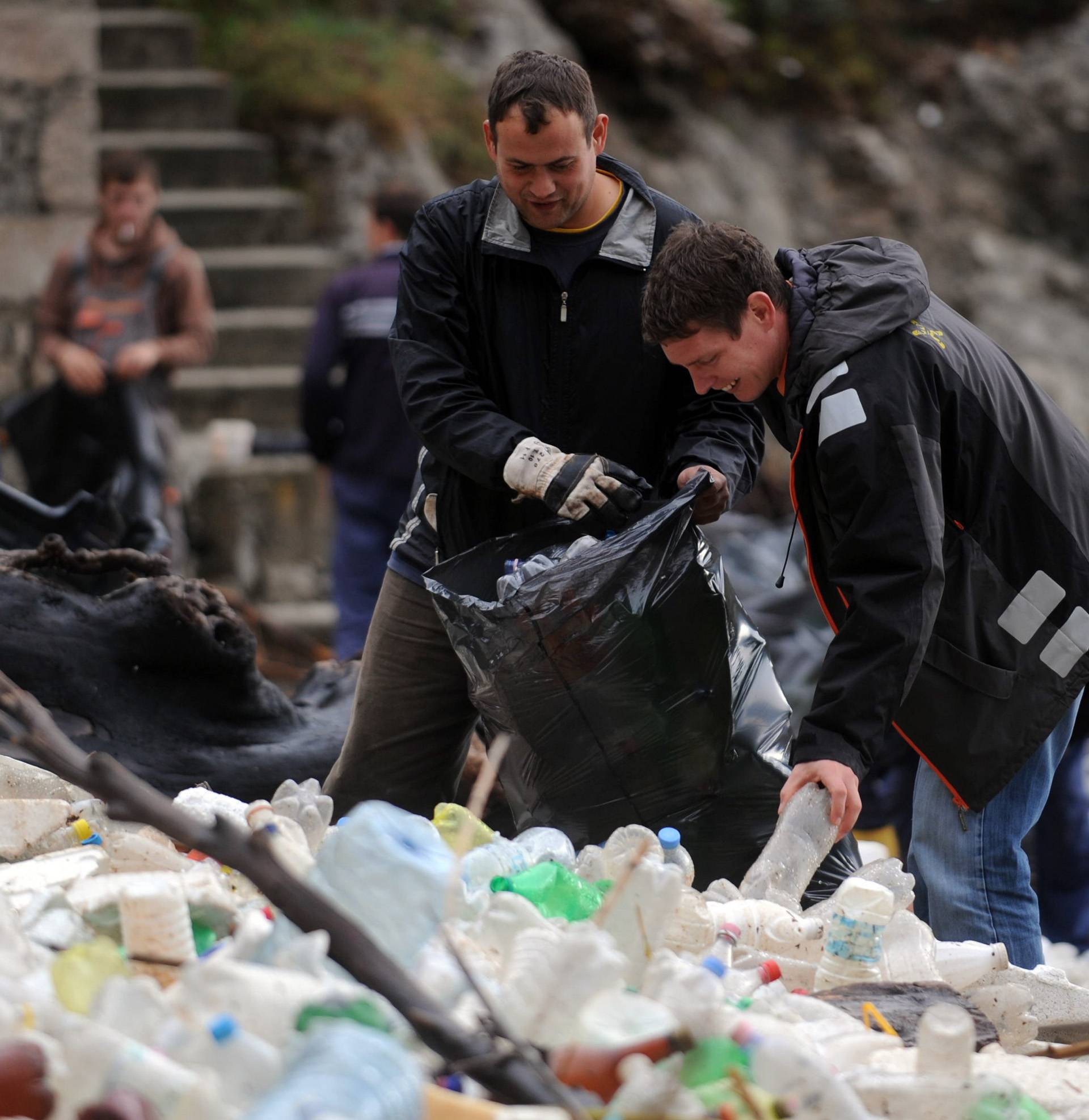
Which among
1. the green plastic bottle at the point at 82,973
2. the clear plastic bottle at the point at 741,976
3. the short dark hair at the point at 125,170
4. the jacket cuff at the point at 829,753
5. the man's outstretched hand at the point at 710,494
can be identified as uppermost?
the short dark hair at the point at 125,170

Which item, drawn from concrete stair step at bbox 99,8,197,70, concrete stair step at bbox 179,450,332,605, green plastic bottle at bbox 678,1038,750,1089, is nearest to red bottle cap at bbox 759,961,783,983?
green plastic bottle at bbox 678,1038,750,1089

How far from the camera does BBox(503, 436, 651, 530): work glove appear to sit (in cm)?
250

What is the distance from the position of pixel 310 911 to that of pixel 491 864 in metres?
0.61

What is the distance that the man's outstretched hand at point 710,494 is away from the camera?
2.61 metres

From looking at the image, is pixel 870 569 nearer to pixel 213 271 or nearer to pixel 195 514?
pixel 195 514

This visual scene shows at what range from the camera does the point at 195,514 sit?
6.71m

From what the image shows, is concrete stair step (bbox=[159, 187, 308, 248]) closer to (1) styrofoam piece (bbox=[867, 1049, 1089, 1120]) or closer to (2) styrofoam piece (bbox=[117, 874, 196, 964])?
(2) styrofoam piece (bbox=[117, 874, 196, 964])

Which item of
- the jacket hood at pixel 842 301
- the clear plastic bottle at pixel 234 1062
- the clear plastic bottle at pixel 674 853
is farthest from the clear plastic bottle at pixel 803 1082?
the jacket hood at pixel 842 301

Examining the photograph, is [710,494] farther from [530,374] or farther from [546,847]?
[546,847]

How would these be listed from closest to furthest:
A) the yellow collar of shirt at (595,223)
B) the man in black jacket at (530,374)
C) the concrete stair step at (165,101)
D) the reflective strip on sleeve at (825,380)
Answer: the reflective strip on sleeve at (825,380) < the man in black jacket at (530,374) < the yellow collar of shirt at (595,223) < the concrete stair step at (165,101)

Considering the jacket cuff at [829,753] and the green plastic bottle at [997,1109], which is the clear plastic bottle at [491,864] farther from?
the green plastic bottle at [997,1109]

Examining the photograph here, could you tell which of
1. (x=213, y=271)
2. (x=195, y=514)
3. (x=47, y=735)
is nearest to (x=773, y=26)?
(x=213, y=271)

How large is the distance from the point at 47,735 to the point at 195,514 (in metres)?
5.05

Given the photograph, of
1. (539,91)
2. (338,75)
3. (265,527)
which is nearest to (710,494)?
(539,91)
